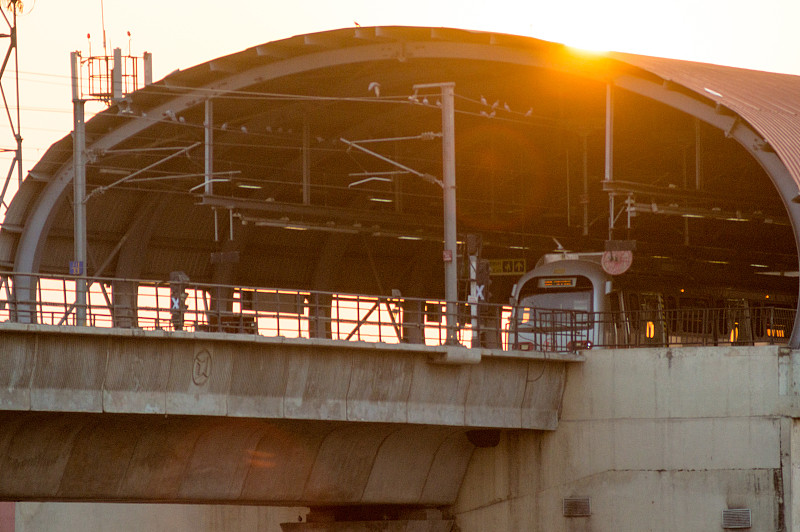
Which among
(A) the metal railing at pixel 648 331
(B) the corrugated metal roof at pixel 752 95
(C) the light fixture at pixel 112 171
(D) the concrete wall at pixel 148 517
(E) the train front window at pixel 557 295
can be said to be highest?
(B) the corrugated metal roof at pixel 752 95

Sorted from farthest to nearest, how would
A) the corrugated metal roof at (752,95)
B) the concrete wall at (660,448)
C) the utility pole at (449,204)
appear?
the utility pole at (449,204)
the corrugated metal roof at (752,95)
the concrete wall at (660,448)

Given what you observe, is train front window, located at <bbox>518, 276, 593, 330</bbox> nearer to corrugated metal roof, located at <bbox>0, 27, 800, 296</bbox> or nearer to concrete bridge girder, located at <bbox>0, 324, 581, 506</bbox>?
corrugated metal roof, located at <bbox>0, 27, 800, 296</bbox>

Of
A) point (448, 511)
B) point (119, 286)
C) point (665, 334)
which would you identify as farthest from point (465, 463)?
point (119, 286)

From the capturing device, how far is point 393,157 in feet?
152

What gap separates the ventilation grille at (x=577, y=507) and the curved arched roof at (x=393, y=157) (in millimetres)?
7633

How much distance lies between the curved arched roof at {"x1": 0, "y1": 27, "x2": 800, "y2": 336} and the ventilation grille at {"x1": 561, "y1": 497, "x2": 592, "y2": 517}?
7.63 metres

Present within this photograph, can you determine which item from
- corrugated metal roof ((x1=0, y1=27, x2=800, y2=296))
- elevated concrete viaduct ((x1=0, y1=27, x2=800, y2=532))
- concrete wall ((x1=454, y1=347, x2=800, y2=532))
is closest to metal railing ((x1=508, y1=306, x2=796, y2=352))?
elevated concrete viaduct ((x1=0, y1=27, x2=800, y2=532))

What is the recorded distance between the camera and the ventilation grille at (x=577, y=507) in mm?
30438

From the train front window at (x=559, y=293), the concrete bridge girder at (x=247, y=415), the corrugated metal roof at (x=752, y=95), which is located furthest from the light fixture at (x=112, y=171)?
the corrugated metal roof at (x=752, y=95)

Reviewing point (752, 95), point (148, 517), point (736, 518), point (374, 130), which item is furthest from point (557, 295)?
point (148, 517)

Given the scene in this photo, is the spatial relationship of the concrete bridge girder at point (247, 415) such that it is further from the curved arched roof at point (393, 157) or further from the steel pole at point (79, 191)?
the steel pole at point (79, 191)

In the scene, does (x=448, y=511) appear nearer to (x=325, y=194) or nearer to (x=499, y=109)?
(x=499, y=109)

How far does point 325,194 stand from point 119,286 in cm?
771

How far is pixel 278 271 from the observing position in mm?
52781
